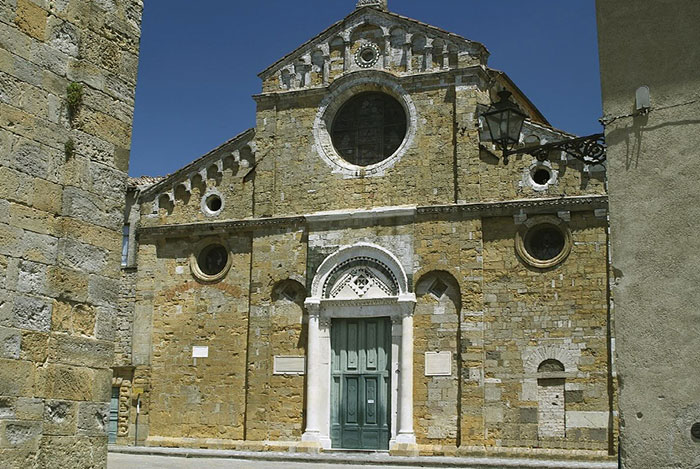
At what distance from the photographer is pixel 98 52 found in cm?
895

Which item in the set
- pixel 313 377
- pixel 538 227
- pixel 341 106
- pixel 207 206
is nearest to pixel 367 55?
pixel 341 106

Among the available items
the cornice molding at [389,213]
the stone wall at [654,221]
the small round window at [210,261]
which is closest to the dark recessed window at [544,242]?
the cornice molding at [389,213]

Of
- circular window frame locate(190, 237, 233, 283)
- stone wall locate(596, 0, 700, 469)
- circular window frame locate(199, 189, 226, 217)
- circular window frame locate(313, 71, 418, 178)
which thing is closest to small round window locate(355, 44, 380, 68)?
circular window frame locate(313, 71, 418, 178)

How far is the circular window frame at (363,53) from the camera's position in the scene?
21156 millimetres

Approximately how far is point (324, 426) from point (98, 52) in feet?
40.8

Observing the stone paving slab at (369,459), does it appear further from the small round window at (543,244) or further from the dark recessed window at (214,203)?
the dark recessed window at (214,203)

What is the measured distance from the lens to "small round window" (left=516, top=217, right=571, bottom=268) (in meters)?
18.8

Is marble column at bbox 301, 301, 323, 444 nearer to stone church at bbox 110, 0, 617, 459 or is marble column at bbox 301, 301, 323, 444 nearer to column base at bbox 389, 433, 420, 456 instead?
stone church at bbox 110, 0, 617, 459

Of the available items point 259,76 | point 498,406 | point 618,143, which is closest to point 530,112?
point 259,76

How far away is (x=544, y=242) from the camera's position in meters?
19.2

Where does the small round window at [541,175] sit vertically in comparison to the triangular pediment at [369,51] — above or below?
below

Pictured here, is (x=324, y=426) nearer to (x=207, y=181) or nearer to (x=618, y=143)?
(x=207, y=181)

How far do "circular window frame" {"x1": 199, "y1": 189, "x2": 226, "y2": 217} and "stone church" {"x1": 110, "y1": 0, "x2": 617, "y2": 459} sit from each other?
68 mm

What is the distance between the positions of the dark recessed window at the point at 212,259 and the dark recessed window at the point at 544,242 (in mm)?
6860
